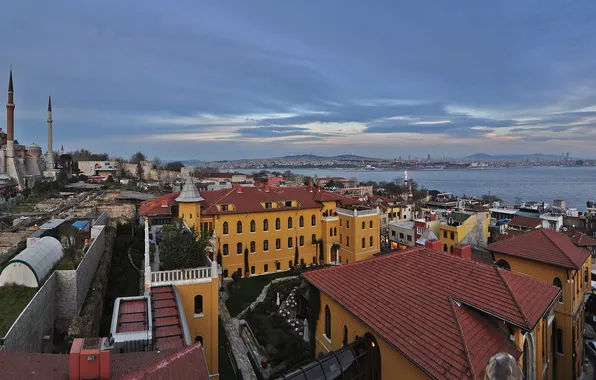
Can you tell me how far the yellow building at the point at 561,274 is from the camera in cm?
1268

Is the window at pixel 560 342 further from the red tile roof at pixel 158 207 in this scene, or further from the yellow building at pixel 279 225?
the red tile roof at pixel 158 207

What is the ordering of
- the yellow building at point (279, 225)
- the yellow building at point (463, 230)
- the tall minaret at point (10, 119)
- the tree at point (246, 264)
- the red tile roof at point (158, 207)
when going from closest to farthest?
the red tile roof at point (158, 207)
the yellow building at point (279, 225)
the tree at point (246, 264)
the yellow building at point (463, 230)
the tall minaret at point (10, 119)

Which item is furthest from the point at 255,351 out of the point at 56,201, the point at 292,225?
the point at 56,201

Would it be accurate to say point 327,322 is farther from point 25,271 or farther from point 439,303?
point 25,271

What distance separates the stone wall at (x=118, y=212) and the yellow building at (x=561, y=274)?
2717 centimetres

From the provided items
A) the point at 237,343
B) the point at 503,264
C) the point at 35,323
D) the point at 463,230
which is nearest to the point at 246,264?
the point at 237,343

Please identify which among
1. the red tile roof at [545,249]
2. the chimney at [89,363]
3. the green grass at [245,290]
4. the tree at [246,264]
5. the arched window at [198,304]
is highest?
the chimney at [89,363]

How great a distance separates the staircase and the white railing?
9.7 inches

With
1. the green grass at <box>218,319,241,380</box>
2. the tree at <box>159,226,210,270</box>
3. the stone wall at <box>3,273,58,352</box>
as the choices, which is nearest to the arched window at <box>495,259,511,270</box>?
the green grass at <box>218,319,241,380</box>

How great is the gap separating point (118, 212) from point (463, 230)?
31716 millimetres

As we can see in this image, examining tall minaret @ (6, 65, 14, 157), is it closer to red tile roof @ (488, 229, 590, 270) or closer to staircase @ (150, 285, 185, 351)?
staircase @ (150, 285, 185, 351)

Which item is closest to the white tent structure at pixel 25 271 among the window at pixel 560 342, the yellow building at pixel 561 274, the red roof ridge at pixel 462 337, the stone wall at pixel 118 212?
the red roof ridge at pixel 462 337

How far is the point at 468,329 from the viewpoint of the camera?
6.69 metres

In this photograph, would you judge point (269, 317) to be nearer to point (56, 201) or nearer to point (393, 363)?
point (393, 363)
